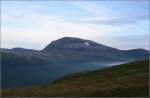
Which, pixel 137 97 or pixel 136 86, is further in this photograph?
pixel 136 86

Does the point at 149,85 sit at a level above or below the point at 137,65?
above

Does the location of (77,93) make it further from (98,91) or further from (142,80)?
(142,80)

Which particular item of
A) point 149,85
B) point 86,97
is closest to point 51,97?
point 86,97

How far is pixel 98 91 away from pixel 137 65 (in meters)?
40.6

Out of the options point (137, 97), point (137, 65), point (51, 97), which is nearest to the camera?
point (137, 97)

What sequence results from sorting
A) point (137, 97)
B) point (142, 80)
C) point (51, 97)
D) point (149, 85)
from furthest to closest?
point (142, 80) < point (149, 85) < point (51, 97) < point (137, 97)

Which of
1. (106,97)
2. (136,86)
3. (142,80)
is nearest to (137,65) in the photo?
(142,80)

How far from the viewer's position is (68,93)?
141ft

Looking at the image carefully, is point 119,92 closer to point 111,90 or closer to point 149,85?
point 111,90

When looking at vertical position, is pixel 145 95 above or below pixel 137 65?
above

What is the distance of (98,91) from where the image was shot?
42.5 m

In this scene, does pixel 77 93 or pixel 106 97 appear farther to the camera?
pixel 77 93

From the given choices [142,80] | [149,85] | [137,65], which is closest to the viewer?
[149,85]

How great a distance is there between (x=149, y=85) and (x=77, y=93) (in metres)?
8.97
